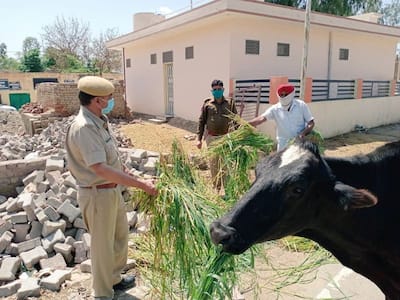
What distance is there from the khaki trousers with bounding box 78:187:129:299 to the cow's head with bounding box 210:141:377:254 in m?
1.37

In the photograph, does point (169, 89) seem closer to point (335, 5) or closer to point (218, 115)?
point (218, 115)

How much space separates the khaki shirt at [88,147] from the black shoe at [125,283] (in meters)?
1.09

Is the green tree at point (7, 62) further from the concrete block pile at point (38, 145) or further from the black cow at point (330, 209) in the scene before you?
the black cow at point (330, 209)

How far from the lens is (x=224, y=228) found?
1634mm

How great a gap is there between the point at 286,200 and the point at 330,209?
1.02 ft

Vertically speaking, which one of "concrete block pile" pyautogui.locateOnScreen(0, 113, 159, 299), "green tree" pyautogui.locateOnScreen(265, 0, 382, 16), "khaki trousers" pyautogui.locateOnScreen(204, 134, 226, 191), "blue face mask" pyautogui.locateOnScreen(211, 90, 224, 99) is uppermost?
"green tree" pyautogui.locateOnScreen(265, 0, 382, 16)

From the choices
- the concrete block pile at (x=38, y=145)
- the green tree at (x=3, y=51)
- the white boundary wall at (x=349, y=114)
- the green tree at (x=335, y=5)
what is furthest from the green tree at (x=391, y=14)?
the green tree at (x=3, y=51)

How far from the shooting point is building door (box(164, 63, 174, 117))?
1459cm

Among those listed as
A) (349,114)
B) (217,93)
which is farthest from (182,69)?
(217,93)

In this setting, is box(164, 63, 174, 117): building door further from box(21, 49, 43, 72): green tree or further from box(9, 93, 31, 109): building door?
box(21, 49, 43, 72): green tree

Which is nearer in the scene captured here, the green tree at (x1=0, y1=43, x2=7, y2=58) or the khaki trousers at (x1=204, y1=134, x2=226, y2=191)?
the khaki trousers at (x1=204, y1=134, x2=226, y2=191)

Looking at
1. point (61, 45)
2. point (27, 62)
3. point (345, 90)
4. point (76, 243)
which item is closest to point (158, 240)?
point (76, 243)

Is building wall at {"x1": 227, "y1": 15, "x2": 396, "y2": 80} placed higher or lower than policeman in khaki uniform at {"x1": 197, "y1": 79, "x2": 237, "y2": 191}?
higher

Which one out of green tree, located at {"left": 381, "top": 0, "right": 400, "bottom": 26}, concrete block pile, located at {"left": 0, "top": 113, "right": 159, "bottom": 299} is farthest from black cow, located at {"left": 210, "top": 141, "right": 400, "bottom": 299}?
green tree, located at {"left": 381, "top": 0, "right": 400, "bottom": 26}
